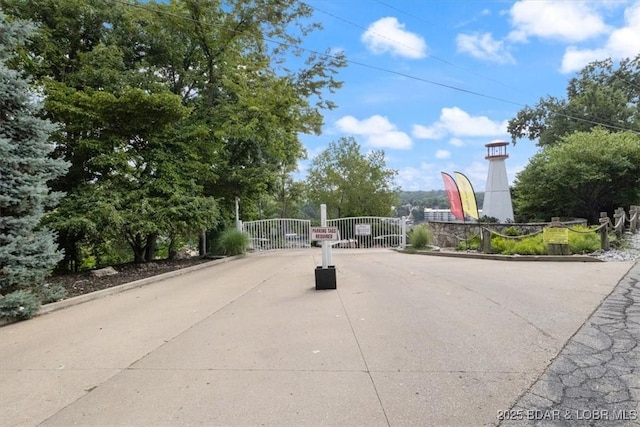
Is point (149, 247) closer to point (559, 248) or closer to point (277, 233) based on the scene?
point (277, 233)

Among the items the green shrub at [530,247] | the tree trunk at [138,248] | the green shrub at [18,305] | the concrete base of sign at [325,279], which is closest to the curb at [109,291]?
the green shrub at [18,305]

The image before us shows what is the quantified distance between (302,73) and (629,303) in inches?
521

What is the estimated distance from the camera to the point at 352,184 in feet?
109

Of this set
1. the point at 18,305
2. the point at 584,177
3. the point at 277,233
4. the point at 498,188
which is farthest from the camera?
the point at 498,188

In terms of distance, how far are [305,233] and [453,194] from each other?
730 cm

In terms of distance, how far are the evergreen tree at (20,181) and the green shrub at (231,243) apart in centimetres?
897

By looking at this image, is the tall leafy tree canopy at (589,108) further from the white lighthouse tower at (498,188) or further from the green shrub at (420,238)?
the green shrub at (420,238)

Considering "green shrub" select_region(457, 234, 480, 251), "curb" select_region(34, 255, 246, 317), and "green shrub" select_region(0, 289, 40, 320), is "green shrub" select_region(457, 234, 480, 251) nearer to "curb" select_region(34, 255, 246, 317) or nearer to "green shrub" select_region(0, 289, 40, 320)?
"curb" select_region(34, 255, 246, 317)

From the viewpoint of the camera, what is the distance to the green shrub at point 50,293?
6625 mm

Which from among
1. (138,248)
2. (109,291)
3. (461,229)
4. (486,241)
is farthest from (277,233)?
(109,291)

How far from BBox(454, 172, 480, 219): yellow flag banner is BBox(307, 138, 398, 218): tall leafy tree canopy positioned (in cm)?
1533

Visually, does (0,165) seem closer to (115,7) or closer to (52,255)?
(52,255)

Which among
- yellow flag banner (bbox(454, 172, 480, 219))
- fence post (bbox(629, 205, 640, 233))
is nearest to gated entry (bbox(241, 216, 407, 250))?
yellow flag banner (bbox(454, 172, 480, 219))

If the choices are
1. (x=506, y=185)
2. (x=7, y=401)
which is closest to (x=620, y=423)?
(x=7, y=401)
